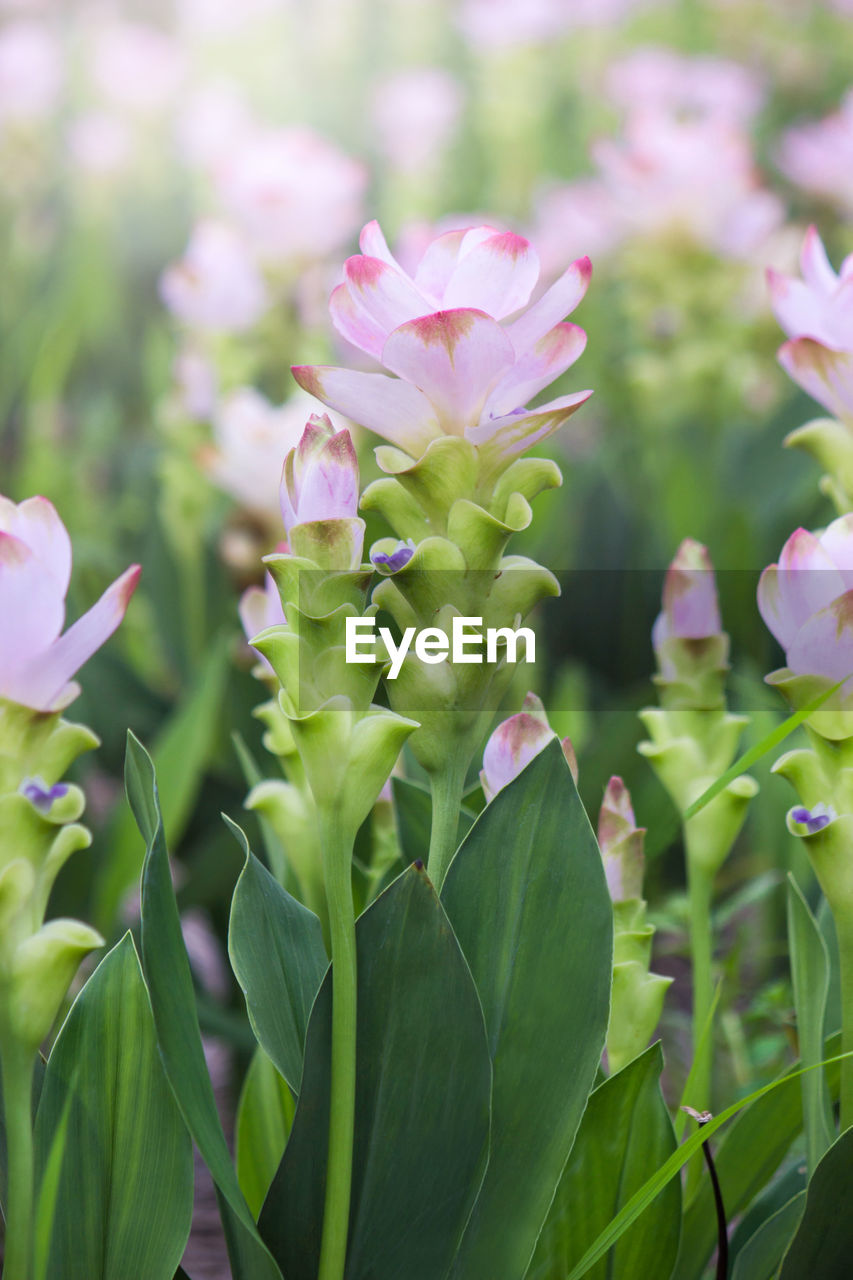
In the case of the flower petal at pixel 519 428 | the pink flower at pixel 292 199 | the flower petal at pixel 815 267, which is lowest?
the flower petal at pixel 519 428

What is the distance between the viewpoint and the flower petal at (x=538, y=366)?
0.36 meters

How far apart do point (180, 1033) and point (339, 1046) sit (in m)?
0.05

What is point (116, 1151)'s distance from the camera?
1.25ft

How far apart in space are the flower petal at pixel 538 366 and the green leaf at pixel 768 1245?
0.25 meters

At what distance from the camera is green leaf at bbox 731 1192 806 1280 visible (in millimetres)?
394

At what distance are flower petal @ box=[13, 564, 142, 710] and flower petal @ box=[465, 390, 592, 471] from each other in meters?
0.10

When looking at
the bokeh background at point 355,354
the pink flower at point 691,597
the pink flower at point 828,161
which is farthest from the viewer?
the pink flower at point 828,161

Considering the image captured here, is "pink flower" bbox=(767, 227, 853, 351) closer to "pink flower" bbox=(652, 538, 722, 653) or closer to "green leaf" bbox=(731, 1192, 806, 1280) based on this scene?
"pink flower" bbox=(652, 538, 722, 653)

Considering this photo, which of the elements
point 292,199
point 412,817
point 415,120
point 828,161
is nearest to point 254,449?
point 292,199

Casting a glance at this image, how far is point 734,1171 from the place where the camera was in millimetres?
439

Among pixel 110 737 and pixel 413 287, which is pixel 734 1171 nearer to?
pixel 413 287

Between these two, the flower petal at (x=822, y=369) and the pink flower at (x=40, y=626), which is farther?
the flower petal at (x=822, y=369)

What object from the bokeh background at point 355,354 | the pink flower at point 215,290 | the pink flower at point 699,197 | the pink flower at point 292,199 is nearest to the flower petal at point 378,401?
the bokeh background at point 355,354

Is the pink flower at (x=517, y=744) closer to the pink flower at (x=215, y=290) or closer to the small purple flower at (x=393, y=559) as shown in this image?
the small purple flower at (x=393, y=559)
